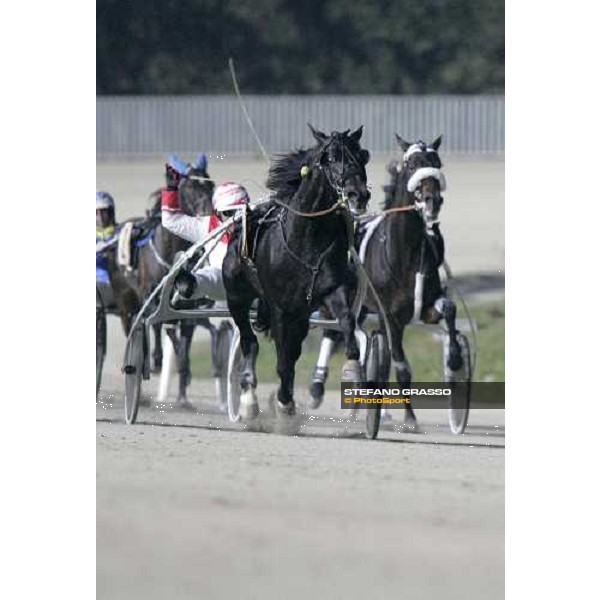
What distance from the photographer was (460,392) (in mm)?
23266

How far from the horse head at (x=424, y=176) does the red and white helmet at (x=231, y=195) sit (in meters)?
0.86

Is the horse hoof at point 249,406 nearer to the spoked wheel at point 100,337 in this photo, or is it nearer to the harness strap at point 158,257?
the spoked wheel at point 100,337

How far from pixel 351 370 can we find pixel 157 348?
137cm

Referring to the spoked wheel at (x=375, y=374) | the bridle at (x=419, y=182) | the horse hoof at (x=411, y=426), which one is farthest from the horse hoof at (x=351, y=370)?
the bridle at (x=419, y=182)

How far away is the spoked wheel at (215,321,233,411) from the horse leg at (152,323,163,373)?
378mm

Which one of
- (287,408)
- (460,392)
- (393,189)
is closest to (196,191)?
(393,189)

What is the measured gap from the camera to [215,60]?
22.8 m

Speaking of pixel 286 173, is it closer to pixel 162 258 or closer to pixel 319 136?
pixel 319 136

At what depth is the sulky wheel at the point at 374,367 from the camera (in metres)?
23.0

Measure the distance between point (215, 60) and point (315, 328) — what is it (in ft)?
5.00

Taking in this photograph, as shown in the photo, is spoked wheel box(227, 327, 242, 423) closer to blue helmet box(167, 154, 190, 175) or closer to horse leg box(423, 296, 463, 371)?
blue helmet box(167, 154, 190, 175)

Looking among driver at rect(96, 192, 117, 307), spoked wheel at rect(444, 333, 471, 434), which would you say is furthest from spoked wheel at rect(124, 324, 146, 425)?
spoked wheel at rect(444, 333, 471, 434)

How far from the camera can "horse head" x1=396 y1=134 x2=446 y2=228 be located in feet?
75.4
